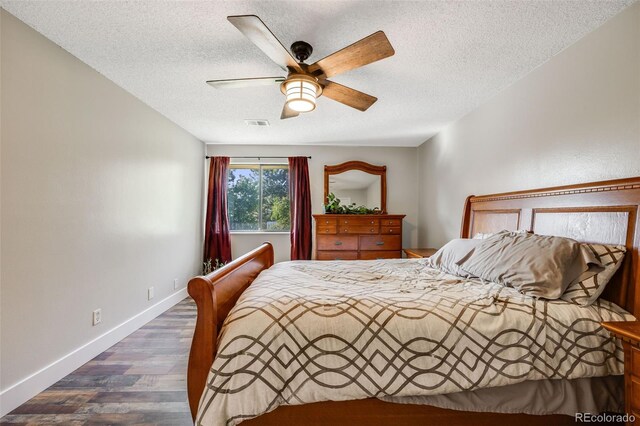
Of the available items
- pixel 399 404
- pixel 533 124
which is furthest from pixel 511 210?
pixel 399 404

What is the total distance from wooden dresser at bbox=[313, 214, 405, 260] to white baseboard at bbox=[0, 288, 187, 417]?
2328 mm

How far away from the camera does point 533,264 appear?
5.16 ft

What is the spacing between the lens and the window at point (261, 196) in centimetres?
495

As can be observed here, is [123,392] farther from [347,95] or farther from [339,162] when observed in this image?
[339,162]

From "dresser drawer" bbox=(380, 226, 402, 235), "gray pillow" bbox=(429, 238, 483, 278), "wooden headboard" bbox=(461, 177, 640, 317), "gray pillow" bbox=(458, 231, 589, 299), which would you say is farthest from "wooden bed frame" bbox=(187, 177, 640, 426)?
"dresser drawer" bbox=(380, 226, 402, 235)

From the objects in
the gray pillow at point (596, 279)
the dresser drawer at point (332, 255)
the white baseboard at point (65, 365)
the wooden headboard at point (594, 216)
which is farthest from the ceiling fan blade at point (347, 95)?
the white baseboard at point (65, 365)

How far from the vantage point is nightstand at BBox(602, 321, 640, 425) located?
1.13 m

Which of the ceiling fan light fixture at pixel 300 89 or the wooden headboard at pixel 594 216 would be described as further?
the ceiling fan light fixture at pixel 300 89

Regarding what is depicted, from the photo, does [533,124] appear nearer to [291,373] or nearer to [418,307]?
[418,307]

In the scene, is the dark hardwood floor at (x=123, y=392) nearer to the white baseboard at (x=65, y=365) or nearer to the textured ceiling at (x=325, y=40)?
the white baseboard at (x=65, y=365)

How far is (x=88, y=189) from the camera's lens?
7.77ft

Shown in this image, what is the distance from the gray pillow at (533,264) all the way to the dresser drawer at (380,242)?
7.90ft

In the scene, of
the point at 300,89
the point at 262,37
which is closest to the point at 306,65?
the point at 300,89

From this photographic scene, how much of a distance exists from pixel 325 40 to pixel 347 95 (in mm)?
396
